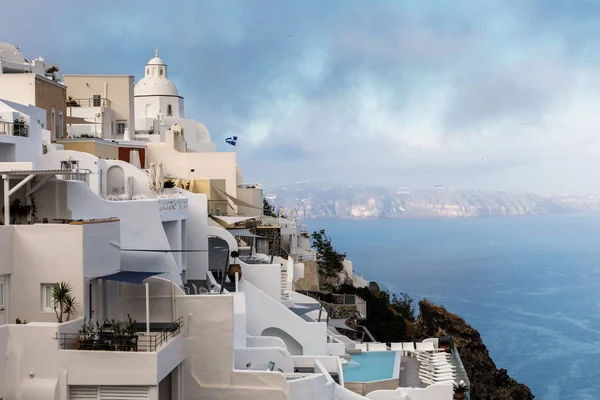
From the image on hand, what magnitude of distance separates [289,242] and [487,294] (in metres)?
67.5

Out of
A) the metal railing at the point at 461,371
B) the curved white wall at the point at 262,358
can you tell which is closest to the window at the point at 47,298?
the curved white wall at the point at 262,358

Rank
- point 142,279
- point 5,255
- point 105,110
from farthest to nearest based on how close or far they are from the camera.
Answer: point 105,110 < point 142,279 < point 5,255

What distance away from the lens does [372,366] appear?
92.9 ft

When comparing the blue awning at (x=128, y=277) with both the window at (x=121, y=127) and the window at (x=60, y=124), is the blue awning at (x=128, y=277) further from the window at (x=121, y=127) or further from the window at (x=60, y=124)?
the window at (x=121, y=127)

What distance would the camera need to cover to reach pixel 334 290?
4544cm

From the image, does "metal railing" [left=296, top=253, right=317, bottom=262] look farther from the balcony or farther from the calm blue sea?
the balcony

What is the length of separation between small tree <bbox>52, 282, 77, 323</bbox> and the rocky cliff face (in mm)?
29460

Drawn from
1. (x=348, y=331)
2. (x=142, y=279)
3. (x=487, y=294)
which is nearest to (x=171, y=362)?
(x=142, y=279)

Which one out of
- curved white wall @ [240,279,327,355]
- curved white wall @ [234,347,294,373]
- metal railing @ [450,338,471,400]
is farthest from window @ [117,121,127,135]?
curved white wall @ [234,347,294,373]

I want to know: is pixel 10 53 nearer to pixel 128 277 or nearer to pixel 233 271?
pixel 233 271

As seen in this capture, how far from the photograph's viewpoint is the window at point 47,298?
17234mm

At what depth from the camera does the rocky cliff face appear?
45469 millimetres

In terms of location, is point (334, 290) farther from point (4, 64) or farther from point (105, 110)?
point (4, 64)

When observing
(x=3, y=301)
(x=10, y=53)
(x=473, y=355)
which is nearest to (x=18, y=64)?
(x=10, y=53)
